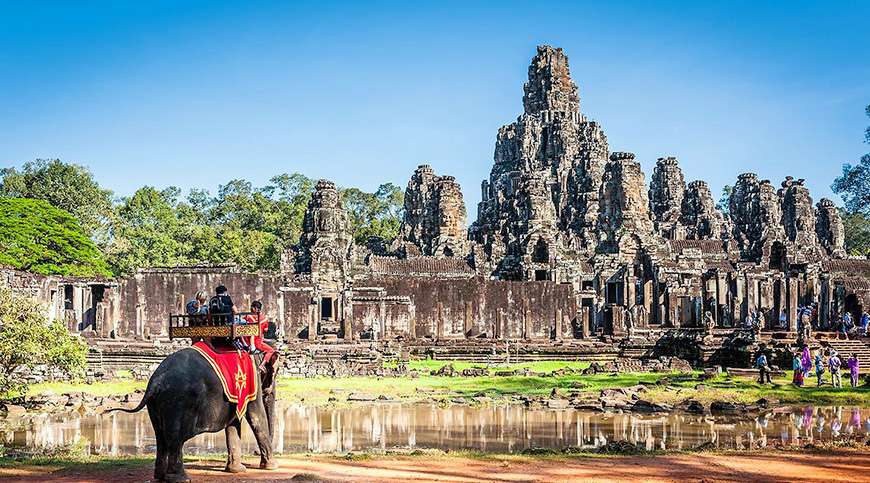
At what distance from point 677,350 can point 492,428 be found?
21383 millimetres

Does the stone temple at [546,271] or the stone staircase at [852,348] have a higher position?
the stone temple at [546,271]

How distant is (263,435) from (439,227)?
58.9 metres

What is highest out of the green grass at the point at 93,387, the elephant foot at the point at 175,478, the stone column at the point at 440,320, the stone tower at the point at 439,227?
the stone tower at the point at 439,227

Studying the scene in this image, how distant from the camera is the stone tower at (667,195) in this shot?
271 feet

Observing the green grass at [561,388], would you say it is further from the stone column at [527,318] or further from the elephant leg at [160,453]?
the elephant leg at [160,453]

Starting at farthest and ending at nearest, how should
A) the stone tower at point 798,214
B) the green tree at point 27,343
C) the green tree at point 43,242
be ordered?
the stone tower at point 798,214, the green tree at point 43,242, the green tree at point 27,343

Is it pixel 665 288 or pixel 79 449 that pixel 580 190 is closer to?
pixel 665 288

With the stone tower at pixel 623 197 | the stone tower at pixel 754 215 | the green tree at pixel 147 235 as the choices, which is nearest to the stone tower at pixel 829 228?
the stone tower at pixel 754 215

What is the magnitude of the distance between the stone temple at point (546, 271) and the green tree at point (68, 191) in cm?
1760

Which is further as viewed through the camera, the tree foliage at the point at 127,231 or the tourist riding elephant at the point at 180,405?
the tree foliage at the point at 127,231

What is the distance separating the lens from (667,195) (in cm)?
8431

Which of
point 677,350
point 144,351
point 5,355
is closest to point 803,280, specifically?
point 677,350

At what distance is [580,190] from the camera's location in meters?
79.6

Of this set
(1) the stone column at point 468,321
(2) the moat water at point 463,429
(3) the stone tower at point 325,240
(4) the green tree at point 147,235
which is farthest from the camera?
(4) the green tree at point 147,235
